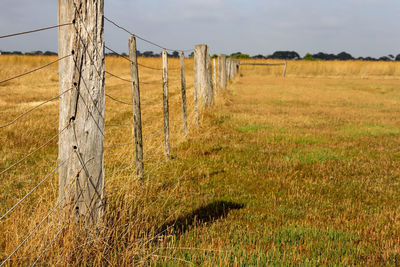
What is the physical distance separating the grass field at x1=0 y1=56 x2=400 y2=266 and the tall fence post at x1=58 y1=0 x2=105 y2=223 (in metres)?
0.24

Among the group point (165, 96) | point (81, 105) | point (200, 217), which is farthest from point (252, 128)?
point (81, 105)

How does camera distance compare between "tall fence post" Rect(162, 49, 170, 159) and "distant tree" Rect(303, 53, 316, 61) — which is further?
"distant tree" Rect(303, 53, 316, 61)

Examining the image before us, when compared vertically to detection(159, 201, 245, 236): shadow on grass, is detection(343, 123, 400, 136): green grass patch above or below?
above

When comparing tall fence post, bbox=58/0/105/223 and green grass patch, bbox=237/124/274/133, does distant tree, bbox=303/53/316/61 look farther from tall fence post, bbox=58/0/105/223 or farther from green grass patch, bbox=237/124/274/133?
tall fence post, bbox=58/0/105/223

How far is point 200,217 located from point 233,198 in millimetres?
813

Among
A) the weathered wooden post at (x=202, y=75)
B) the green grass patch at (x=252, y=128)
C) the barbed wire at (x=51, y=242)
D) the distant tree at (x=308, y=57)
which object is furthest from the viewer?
the distant tree at (x=308, y=57)

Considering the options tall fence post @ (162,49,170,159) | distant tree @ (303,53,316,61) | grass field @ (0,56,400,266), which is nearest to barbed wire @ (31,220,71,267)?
grass field @ (0,56,400,266)

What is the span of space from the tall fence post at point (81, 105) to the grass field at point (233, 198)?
9.6 inches

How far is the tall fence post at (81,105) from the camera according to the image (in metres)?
2.82

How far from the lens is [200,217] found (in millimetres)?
4363

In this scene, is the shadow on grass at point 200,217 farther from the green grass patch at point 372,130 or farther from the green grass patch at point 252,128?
the green grass patch at point 372,130

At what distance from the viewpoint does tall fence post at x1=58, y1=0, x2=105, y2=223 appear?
2816mm

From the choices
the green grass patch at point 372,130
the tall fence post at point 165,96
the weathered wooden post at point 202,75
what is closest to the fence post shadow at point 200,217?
the tall fence post at point 165,96

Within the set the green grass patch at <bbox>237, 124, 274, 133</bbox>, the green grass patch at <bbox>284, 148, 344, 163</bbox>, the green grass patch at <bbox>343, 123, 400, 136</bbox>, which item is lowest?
the green grass patch at <bbox>284, 148, 344, 163</bbox>
